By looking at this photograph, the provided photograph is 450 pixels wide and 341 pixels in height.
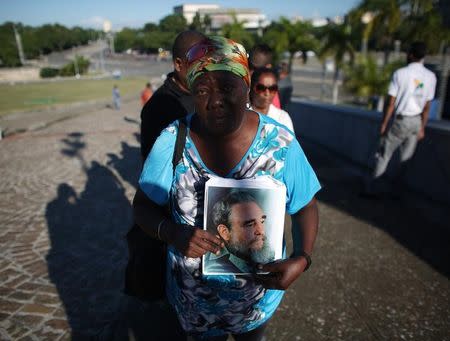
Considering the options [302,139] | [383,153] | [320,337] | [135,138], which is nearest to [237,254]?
[320,337]

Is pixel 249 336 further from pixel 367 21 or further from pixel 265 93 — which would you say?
pixel 367 21

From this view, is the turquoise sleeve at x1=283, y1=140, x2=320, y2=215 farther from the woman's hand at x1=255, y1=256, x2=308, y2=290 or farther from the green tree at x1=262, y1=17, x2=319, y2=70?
the green tree at x1=262, y1=17, x2=319, y2=70

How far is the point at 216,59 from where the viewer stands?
133 cm

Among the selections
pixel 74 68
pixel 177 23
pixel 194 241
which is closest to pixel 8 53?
pixel 74 68

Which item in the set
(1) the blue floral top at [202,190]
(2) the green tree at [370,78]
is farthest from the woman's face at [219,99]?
(2) the green tree at [370,78]

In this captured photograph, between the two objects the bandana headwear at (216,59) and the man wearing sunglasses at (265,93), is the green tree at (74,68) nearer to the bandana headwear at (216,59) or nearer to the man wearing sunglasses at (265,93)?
the man wearing sunglasses at (265,93)

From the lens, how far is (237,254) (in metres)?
1.40

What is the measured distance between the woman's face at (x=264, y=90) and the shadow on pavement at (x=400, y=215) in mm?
2425

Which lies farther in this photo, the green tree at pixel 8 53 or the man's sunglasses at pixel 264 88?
the green tree at pixel 8 53

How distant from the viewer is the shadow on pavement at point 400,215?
390 cm

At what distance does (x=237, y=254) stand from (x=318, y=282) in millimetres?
2314

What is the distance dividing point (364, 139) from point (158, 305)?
17.8 feet

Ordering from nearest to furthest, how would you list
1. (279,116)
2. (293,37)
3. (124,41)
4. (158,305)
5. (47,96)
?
(158,305) → (279,116) → (293,37) → (47,96) → (124,41)

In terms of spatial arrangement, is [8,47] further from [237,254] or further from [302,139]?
[237,254]
